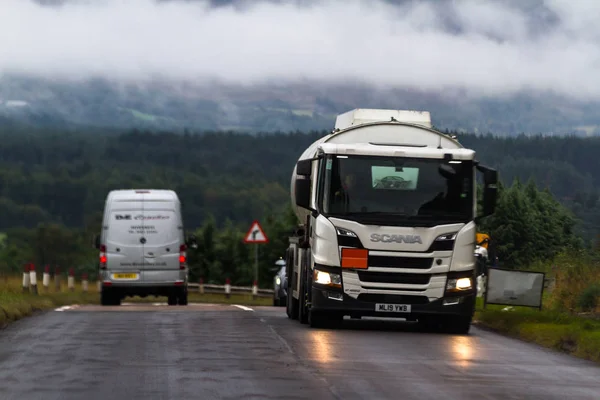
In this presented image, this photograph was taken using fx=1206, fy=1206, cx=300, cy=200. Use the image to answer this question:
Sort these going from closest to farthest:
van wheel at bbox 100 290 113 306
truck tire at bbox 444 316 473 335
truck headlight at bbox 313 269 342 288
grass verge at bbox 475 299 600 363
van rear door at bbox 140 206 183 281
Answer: grass verge at bbox 475 299 600 363 < truck headlight at bbox 313 269 342 288 < truck tire at bbox 444 316 473 335 < van rear door at bbox 140 206 183 281 < van wheel at bbox 100 290 113 306

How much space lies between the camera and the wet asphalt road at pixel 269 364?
10383mm

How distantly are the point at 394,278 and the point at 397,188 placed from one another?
1342mm

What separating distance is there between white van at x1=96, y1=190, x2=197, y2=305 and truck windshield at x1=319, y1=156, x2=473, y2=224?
12.8 metres

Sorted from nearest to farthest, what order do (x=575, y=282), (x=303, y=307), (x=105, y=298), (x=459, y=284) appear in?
(x=459, y=284)
(x=303, y=307)
(x=575, y=282)
(x=105, y=298)

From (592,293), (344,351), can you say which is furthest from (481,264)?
(344,351)

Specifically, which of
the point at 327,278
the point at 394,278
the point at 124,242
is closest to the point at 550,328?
the point at 394,278

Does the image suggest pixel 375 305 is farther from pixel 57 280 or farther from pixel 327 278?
pixel 57 280

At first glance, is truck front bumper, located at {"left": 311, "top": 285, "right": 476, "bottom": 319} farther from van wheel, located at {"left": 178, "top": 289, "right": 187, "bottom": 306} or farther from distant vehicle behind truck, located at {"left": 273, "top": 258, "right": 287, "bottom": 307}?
van wheel, located at {"left": 178, "top": 289, "right": 187, "bottom": 306}

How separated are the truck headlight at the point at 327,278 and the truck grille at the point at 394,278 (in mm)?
333

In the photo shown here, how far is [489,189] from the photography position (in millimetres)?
17844

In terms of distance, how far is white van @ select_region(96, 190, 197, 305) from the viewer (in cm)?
3030

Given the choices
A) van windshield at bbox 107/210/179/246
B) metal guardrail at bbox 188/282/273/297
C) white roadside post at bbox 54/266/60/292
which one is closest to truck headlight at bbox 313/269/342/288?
van windshield at bbox 107/210/179/246

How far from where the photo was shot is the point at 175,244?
101 feet

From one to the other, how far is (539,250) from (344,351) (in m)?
20.8
